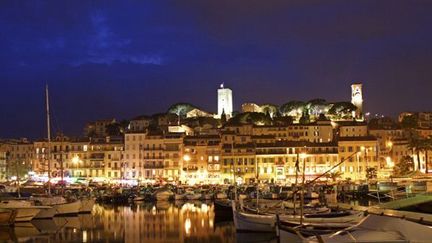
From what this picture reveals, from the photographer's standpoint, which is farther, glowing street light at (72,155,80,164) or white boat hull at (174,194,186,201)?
glowing street light at (72,155,80,164)

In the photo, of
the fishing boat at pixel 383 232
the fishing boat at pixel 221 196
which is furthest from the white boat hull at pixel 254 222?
the fishing boat at pixel 221 196

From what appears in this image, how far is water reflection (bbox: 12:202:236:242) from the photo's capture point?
1209 inches

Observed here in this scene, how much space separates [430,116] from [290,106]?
2949cm

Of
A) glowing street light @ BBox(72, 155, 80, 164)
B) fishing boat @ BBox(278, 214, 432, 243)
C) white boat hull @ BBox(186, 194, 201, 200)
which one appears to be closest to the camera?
fishing boat @ BBox(278, 214, 432, 243)

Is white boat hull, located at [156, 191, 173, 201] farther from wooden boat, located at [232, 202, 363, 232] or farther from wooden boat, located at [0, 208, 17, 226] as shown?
wooden boat, located at [232, 202, 363, 232]

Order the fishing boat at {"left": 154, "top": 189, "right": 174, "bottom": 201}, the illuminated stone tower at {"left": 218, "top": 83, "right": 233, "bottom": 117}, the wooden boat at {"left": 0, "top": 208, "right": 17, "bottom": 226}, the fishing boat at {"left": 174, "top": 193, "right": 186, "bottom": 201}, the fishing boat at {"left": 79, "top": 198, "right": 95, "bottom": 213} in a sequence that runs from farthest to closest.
Result: the illuminated stone tower at {"left": 218, "top": 83, "right": 233, "bottom": 117} → the fishing boat at {"left": 154, "top": 189, "right": 174, "bottom": 201} → the fishing boat at {"left": 174, "top": 193, "right": 186, "bottom": 201} → the fishing boat at {"left": 79, "top": 198, "right": 95, "bottom": 213} → the wooden boat at {"left": 0, "top": 208, "right": 17, "bottom": 226}

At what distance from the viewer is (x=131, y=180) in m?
86.4

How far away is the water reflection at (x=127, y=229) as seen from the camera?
1209 inches

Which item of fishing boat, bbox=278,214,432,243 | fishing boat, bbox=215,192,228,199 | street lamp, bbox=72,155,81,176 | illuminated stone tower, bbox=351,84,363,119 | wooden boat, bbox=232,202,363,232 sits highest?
illuminated stone tower, bbox=351,84,363,119

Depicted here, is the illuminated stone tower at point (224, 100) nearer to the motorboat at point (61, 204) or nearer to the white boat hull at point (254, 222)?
the motorboat at point (61, 204)

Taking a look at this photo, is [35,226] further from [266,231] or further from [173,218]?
[266,231]

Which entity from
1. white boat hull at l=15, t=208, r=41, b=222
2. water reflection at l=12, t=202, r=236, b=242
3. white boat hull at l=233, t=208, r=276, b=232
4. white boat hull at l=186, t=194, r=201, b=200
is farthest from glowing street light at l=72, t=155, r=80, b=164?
white boat hull at l=233, t=208, r=276, b=232

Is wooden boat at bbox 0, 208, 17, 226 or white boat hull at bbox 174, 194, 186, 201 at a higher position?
wooden boat at bbox 0, 208, 17, 226

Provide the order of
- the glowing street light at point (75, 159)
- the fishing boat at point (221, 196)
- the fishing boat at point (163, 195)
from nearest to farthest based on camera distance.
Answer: the fishing boat at point (221, 196), the fishing boat at point (163, 195), the glowing street light at point (75, 159)
